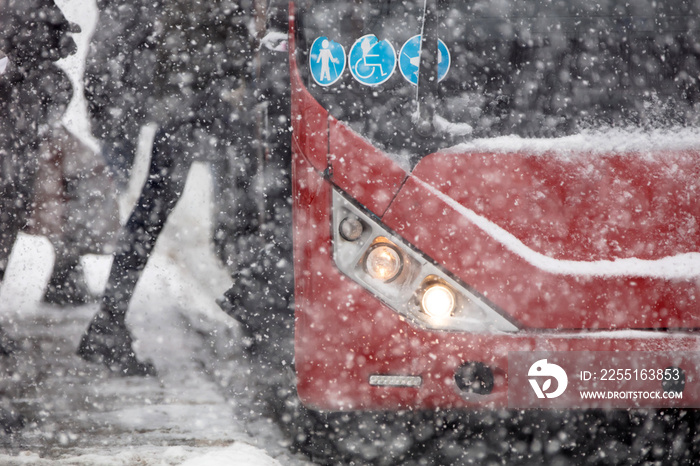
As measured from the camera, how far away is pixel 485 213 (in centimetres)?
179

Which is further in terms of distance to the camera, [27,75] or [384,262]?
[27,75]

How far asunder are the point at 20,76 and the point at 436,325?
5.66 feet

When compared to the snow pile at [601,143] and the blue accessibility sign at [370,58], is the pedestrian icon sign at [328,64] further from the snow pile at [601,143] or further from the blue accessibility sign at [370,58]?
the snow pile at [601,143]

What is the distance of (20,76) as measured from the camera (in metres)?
2.15

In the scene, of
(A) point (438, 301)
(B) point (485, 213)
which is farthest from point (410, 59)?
(A) point (438, 301)

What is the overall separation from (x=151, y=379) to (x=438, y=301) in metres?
1.07

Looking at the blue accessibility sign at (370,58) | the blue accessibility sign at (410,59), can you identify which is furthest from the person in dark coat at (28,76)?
the blue accessibility sign at (410,59)

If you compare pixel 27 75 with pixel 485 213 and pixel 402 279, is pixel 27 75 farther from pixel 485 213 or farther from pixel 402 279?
pixel 485 213

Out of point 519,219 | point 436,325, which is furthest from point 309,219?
point 519,219

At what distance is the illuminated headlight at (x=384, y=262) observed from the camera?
1804 mm

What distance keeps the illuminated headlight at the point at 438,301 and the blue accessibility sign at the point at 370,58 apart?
2.15ft

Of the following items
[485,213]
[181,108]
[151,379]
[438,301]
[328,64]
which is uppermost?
[328,64]

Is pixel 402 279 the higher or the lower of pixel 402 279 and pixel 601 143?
the lower

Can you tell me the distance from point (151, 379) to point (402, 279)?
0.99 meters
